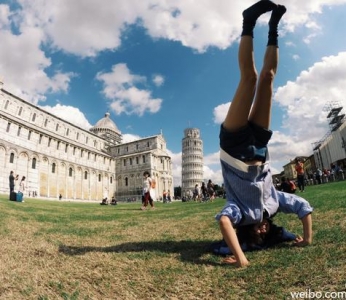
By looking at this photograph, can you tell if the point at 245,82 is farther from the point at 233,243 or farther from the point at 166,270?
the point at 166,270

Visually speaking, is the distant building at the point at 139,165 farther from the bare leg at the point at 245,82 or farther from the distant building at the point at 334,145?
the bare leg at the point at 245,82

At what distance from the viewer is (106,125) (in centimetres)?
9444

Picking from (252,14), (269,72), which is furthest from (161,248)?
(252,14)

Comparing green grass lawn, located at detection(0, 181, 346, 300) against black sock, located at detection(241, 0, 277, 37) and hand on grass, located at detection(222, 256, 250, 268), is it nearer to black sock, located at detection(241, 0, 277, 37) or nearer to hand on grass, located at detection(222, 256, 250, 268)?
hand on grass, located at detection(222, 256, 250, 268)

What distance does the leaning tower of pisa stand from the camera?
12031cm

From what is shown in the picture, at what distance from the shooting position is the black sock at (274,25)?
3.36 meters

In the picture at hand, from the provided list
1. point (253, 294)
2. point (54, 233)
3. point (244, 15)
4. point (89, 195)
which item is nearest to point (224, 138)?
point (244, 15)

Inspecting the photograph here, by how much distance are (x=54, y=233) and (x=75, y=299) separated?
13.1 ft

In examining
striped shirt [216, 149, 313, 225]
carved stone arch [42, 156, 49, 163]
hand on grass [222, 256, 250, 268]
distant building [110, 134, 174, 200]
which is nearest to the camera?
hand on grass [222, 256, 250, 268]

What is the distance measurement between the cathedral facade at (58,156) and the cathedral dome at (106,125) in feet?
2.44

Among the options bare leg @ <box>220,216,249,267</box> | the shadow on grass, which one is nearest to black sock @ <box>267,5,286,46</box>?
bare leg @ <box>220,216,249,267</box>

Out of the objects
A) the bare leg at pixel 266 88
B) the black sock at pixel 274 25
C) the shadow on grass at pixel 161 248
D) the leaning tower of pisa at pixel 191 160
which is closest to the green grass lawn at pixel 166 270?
the shadow on grass at pixel 161 248

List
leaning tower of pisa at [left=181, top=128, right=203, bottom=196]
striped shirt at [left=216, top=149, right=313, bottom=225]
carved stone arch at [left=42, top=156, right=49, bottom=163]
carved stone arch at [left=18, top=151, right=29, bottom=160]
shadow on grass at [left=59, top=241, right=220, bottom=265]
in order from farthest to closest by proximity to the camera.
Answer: leaning tower of pisa at [left=181, top=128, right=203, bottom=196] → carved stone arch at [left=42, top=156, right=49, bottom=163] → carved stone arch at [left=18, top=151, right=29, bottom=160] → shadow on grass at [left=59, top=241, right=220, bottom=265] → striped shirt at [left=216, top=149, right=313, bottom=225]

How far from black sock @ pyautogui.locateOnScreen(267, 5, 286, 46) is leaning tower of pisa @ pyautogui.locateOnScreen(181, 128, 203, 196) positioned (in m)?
117
